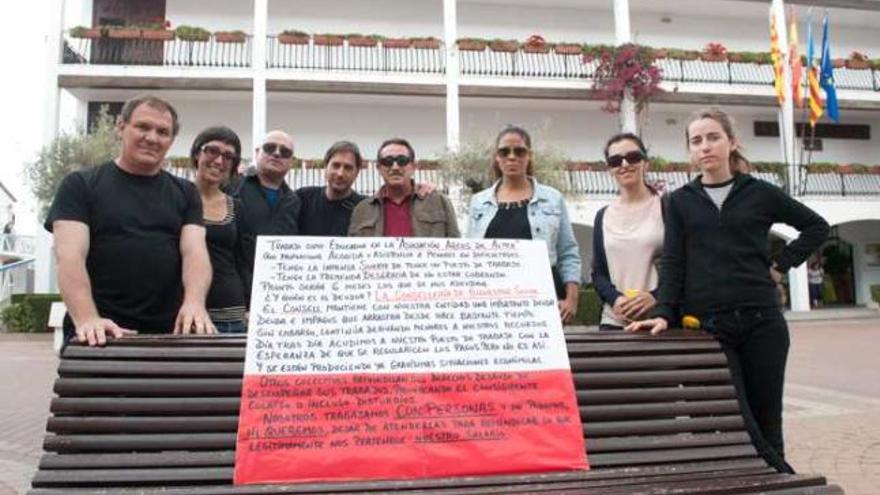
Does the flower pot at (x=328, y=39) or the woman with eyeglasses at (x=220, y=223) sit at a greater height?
the flower pot at (x=328, y=39)

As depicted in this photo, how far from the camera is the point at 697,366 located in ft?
8.59

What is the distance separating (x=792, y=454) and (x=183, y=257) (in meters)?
4.38

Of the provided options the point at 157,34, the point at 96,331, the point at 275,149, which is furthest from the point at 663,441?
the point at 157,34

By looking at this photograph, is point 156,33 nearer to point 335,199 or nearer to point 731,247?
point 335,199

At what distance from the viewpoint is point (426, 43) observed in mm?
18234

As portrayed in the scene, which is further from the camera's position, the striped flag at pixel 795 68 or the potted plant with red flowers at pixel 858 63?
the potted plant with red flowers at pixel 858 63

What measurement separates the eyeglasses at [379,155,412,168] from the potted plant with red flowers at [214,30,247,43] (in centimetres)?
1583

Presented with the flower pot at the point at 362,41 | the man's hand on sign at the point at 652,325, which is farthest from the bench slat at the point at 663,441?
the flower pot at the point at 362,41

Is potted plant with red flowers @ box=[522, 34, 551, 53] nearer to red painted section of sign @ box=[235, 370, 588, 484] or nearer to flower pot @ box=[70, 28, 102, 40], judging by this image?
flower pot @ box=[70, 28, 102, 40]

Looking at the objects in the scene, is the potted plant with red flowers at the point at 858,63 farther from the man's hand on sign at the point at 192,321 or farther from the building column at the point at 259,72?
the man's hand on sign at the point at 192,321

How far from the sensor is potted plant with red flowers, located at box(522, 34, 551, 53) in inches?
736

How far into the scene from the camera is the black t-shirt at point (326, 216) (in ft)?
13.0

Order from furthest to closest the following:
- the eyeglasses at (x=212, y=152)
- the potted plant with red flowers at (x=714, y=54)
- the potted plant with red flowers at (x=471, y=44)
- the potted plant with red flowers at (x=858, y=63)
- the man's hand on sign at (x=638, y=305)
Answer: the potted plant with red flowers at (x=858, y=63), the potted plant with red flowers at (x=714, y=54), the potted plant with red flowers at (x=471, y=44), the eyeglasses at (x=212, y=152), the man's hand on sign at (x=638, y=305)

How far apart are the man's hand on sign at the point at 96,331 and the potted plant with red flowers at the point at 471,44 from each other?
17032 millimetres
